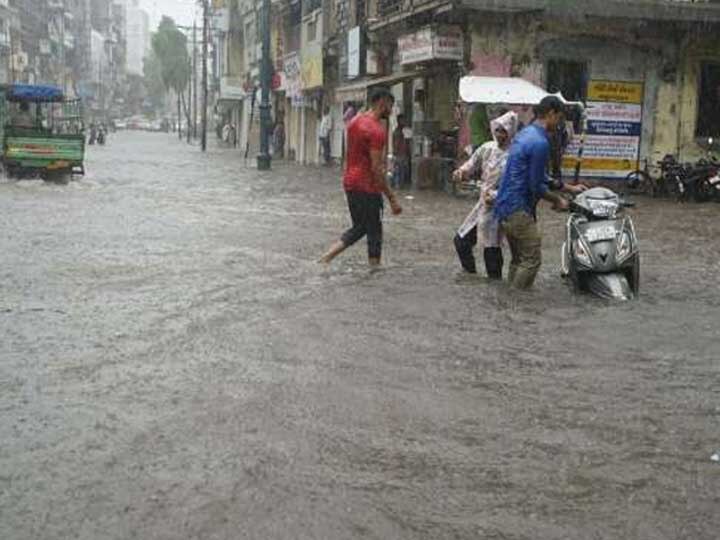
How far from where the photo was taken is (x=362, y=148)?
9.64 meters

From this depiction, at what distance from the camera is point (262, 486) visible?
401cm

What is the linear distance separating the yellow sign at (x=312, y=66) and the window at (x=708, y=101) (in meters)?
15.1

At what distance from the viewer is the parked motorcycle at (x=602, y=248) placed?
842 centimetres

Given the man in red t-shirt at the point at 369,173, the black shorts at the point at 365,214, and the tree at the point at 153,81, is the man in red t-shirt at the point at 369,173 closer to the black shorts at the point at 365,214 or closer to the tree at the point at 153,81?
the black shorts at the point at 365,214

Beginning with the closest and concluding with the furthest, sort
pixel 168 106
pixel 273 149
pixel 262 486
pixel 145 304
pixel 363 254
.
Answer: pixel 262 486 < pixel 145 304 < pixel 363 254 < pixel 273 149 < pixel 168 106

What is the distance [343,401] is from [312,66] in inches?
1235

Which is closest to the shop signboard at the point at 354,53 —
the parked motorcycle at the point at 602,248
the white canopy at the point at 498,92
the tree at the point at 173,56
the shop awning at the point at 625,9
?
the shop awning at the point at 625,9

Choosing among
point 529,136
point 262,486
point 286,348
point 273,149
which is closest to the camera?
point 262,486

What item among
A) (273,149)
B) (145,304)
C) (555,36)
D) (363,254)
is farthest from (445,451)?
(273,149)

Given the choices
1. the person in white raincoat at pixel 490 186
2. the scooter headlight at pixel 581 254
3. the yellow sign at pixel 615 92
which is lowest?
the scooter headlight at pixel 581 254

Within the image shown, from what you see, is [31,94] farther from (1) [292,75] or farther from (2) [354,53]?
(1) [292,75]

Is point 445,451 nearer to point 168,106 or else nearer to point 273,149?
point 273,149

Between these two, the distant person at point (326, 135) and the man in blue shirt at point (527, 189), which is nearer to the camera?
the man in blue shirt at point (527, 189)

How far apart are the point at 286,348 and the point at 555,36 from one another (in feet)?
52.6
